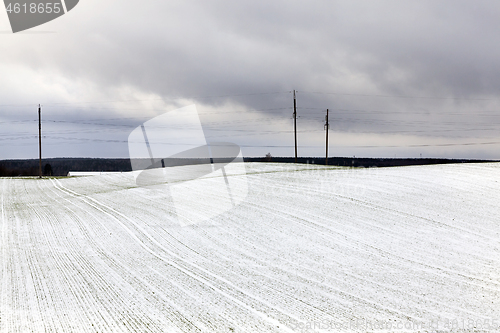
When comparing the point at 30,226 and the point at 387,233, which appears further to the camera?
the point at 30,226

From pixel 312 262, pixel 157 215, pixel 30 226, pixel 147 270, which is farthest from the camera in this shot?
pixel 157 215

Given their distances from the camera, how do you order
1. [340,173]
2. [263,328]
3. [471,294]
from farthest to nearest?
[340,173] < [471,294] < [263,328]

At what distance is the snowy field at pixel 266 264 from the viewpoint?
22.9 ft

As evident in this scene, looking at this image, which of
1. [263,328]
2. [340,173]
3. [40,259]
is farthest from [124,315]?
[340,173]

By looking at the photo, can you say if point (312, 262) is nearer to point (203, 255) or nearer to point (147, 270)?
point (203, 255)

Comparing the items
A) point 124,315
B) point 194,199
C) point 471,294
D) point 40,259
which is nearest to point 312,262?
point 471,294

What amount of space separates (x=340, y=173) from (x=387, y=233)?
46.3ft

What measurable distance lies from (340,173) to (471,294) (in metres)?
19.4

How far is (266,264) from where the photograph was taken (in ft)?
34.3

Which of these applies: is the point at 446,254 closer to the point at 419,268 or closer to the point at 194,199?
the point at 419,268

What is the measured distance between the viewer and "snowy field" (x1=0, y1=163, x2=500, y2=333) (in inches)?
275

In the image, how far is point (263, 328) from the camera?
257 inches

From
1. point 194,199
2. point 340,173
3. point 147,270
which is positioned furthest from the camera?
point 340,173

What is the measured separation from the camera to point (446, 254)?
11.6 metres
